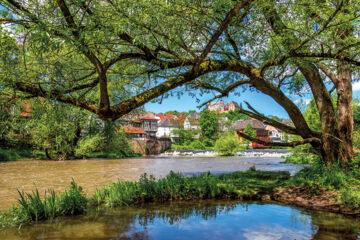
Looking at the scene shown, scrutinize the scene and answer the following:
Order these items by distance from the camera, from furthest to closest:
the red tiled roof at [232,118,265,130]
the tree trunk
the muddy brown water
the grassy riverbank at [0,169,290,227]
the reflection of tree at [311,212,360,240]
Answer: the red tiled roof at [232,118,265,130] → the muddy brown water → the tree trunk → the grassy riverbank at [0,169,290,227] → the reflection of tree at [311,212,360,240]

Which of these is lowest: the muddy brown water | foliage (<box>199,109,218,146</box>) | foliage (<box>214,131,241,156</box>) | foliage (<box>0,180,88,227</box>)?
the muddy brown water

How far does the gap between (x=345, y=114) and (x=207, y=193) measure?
16.2 feet

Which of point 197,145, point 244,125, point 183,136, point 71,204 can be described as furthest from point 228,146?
point 244,125

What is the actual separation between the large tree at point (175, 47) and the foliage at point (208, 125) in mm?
52367

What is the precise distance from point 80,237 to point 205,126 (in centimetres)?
5914

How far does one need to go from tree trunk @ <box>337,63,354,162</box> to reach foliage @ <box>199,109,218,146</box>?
5298 cm

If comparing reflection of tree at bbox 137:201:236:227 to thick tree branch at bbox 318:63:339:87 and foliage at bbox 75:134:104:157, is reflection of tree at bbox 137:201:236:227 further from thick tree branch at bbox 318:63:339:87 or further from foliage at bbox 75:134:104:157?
foliage at bbox 75:134:104:157

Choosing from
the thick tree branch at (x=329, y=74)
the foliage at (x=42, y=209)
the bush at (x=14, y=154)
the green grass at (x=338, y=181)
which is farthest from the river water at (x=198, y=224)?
the bush at (x=14, y=154)

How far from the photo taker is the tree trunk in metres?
7.89

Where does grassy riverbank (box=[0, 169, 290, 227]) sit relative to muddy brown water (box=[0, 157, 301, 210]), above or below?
above

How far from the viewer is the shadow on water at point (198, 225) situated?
15.6 ft

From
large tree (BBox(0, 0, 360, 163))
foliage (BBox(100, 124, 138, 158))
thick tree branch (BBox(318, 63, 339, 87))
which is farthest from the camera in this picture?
foliage (BBox(100, 124, 138, 158))

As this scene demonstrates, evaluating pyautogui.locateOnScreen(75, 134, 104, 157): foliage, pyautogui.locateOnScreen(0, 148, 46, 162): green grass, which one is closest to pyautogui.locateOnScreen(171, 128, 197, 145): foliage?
pyautogui.locateOnScreen(75, 134, 104, 157): foliage

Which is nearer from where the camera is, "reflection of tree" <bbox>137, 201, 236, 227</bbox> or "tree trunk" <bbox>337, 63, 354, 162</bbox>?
"reflection of tree" <bbox>137, 201, 236, 227</bbox>
